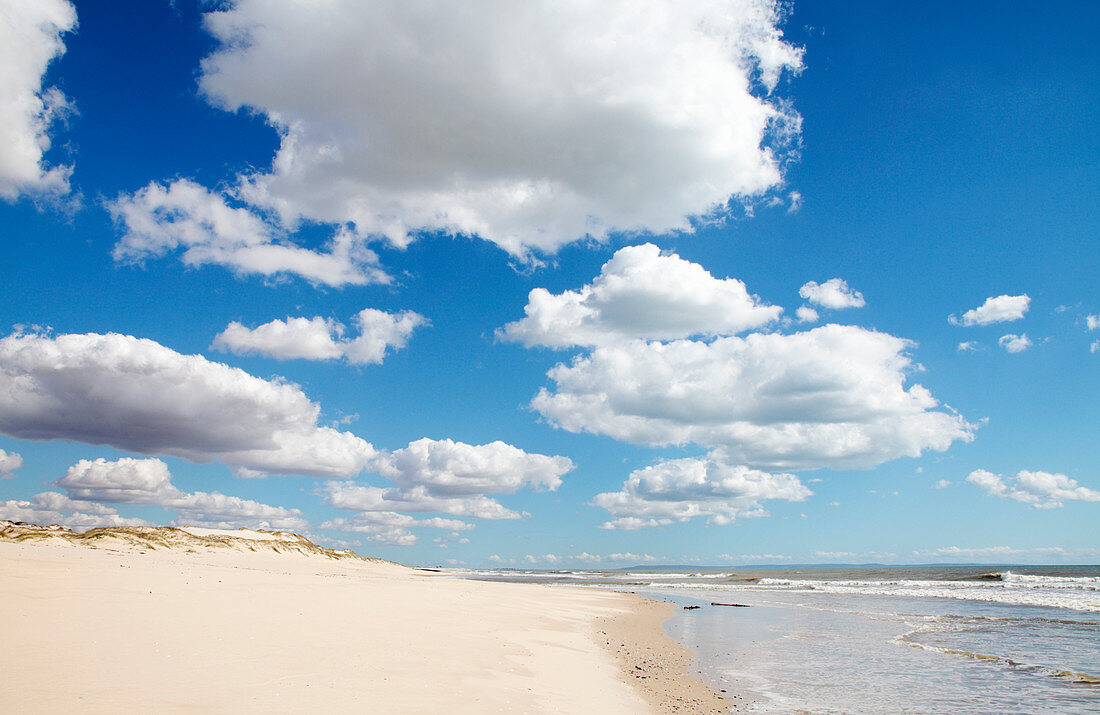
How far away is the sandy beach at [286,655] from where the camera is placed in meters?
7.91

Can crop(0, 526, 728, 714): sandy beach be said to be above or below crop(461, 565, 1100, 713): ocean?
above

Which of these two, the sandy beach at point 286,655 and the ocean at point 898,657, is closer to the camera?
the sandy beach at point 286,655

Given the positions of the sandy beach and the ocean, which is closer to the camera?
the sandy beach

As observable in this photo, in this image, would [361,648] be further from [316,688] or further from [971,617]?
[971,617]

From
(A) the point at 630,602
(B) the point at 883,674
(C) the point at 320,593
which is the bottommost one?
(A) the point at 630,602

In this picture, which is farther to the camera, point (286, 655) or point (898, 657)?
point (898, 657)

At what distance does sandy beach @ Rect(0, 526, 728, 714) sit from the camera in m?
7.91

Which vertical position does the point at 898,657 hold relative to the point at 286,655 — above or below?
below

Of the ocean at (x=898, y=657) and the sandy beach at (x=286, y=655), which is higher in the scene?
the sandy beach at (x=286, y=655)

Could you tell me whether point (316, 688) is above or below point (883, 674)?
above

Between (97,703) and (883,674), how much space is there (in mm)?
17439

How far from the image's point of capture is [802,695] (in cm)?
1285

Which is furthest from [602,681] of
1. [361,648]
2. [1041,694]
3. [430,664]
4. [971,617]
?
[971,617]

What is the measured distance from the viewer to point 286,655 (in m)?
10.5
